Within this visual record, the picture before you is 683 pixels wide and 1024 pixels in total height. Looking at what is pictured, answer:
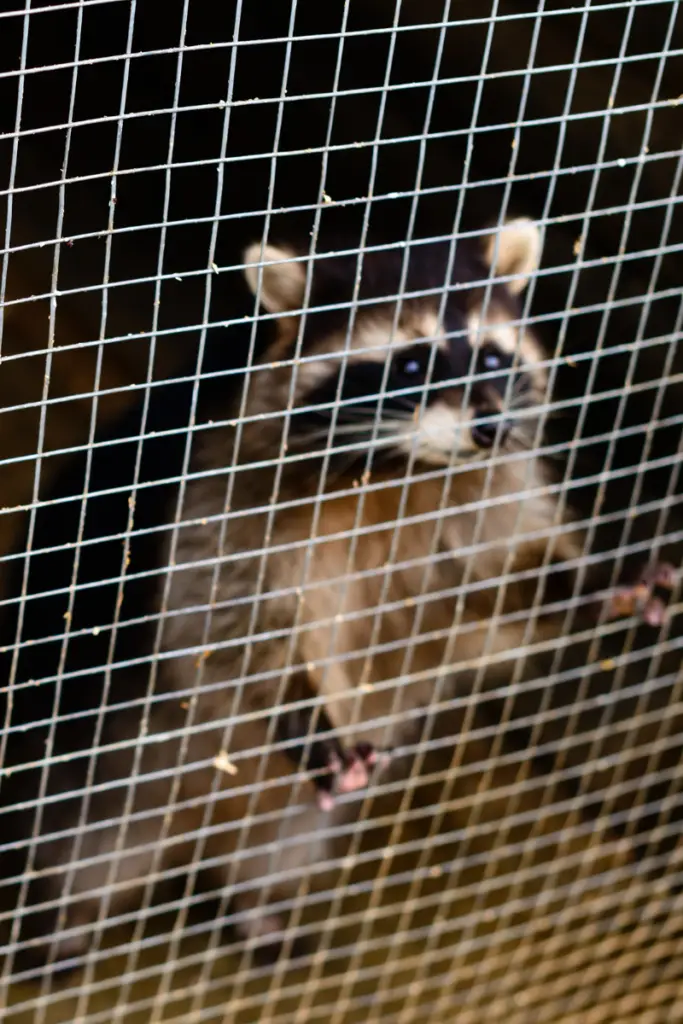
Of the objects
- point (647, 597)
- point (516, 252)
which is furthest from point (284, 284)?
point (647, 597)

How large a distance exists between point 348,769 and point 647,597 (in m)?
0.51

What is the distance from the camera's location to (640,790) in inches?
73.5

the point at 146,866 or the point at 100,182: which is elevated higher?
the point at 100,182

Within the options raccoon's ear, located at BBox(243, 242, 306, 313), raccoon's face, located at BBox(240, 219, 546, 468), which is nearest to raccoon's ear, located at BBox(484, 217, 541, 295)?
raccoon's face, located at BBox(240, 219, 546, 468)

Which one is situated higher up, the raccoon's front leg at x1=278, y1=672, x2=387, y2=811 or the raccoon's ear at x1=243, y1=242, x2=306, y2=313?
the raccoon's ear at x1=243, y1=242, x2=306, y2=313

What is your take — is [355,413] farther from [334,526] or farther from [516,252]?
[516,252]

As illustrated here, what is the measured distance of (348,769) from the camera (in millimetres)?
1690

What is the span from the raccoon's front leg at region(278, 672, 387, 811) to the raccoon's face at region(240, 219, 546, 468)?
1.28 feet

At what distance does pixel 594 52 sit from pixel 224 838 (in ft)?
4.38

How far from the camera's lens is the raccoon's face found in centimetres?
154

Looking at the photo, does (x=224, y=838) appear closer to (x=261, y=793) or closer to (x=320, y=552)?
(x=261, y=793)

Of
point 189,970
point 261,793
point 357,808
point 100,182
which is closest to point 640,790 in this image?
point 357,808

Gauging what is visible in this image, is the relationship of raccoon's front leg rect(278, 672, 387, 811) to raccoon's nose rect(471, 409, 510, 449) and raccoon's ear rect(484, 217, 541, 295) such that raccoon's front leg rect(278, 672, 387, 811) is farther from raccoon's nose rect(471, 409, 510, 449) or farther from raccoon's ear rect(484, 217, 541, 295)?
raccoon's ear rect(484, 217, 541, 295)

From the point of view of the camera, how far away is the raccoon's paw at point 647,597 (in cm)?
168
